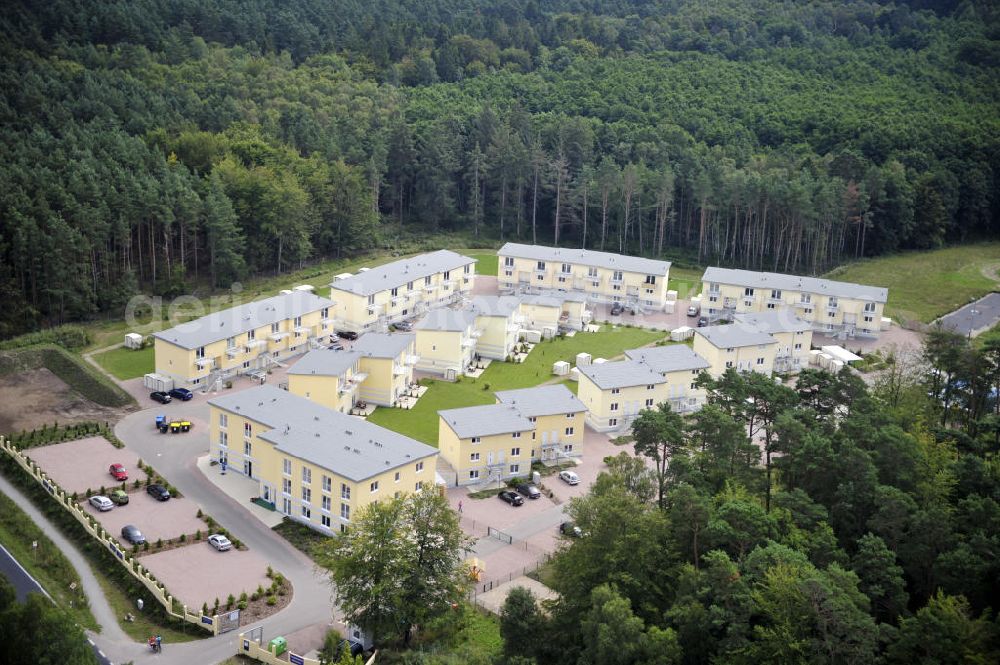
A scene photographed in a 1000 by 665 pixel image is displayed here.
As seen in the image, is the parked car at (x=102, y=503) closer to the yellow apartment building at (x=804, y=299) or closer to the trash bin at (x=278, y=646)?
the trash bin at (x=278, y=646)

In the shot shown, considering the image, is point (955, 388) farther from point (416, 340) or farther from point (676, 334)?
point (416, 340)

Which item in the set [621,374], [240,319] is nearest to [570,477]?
[621,374]

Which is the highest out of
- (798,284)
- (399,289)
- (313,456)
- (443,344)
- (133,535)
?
(798,284)

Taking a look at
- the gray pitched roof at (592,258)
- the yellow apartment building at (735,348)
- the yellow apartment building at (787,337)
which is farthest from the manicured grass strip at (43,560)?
the gray pitched roof at (592,258)

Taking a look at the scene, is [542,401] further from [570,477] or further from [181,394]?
[181,394]

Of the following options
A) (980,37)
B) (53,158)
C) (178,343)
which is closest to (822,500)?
(178,343)

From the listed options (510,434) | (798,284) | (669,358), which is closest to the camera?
(510,434)
